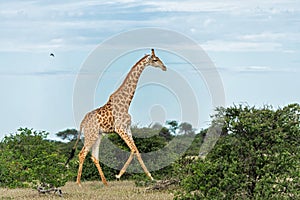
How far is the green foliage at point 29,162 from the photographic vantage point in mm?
13672

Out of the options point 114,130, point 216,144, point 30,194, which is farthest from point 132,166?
point 216,144

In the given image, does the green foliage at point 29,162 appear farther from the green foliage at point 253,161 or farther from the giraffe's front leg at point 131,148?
the green foliage at point 253,161

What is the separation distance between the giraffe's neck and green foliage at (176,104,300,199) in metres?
6.48

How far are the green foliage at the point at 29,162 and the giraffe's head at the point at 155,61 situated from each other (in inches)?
135

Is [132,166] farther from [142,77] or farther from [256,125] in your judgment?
[256,125]

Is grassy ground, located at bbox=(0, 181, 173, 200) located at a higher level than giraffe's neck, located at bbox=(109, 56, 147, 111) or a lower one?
lower

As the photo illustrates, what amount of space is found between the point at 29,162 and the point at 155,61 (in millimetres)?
4310

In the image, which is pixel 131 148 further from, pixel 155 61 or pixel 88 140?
pixel 155 61

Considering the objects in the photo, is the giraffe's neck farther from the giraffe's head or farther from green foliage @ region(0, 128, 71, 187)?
green foliage @ region(0, 128, 71, 187)

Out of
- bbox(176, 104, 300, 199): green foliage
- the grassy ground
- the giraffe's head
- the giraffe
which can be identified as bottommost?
the grassy ground

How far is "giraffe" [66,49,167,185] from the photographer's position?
16.0m

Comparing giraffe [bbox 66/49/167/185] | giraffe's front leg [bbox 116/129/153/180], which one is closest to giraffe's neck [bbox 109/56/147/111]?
giraffe [bbox 66/49/167/185]

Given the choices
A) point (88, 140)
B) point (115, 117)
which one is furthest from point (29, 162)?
point (115, 117)

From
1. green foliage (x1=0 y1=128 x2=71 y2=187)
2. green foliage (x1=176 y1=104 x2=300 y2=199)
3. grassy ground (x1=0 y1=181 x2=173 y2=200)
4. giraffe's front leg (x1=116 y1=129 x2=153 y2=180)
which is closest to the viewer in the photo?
green foliage (x1=176 y1=104 x2=300 y2=199)
